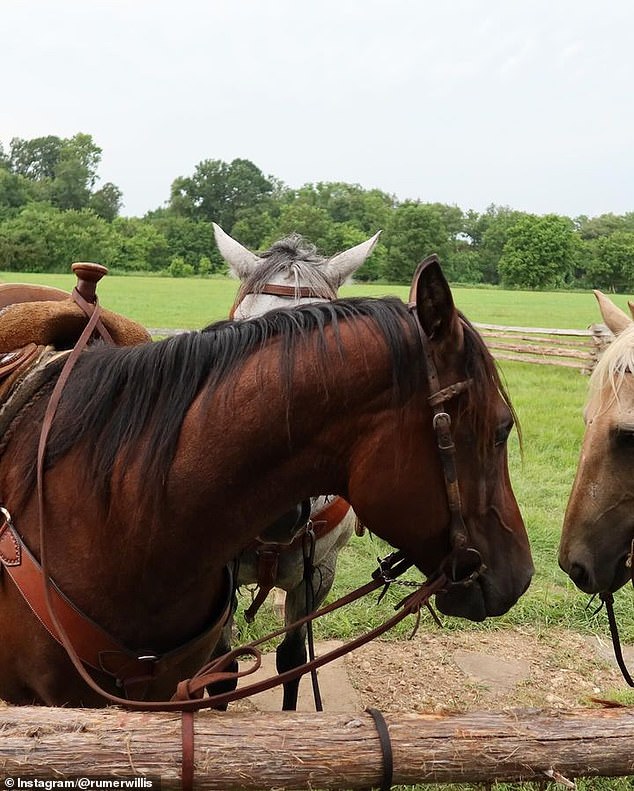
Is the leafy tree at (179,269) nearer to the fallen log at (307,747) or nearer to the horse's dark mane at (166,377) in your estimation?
the horse's dark mane at (166,377)

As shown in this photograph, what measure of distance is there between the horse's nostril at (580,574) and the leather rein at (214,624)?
905mm

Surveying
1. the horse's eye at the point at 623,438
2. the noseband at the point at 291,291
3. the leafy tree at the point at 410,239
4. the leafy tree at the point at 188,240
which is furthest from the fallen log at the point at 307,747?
the leafy tree at the point at 188,240

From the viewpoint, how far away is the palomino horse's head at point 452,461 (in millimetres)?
1460

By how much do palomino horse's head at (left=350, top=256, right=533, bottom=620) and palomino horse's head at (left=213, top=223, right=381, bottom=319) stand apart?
47.3 inches

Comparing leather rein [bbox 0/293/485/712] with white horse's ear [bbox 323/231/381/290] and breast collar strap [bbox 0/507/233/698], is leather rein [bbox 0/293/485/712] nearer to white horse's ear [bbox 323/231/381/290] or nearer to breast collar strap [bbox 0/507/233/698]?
Answer: breast collar strap [bbox 0/507/233/698]

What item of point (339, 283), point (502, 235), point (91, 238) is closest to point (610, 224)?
point (502, 235)

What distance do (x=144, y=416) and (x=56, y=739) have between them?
2.40 feet

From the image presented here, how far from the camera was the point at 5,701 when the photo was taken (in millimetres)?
1824

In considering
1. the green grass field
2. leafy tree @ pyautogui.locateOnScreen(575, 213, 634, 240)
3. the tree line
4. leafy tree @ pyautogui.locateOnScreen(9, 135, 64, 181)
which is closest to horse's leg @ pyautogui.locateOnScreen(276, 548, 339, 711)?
the green grass field

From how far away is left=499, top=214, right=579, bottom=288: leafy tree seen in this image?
5944 cm

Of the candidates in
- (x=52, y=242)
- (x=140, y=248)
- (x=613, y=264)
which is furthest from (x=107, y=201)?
(x=613, y=264)

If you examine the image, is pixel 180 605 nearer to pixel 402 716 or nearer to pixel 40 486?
pixel 40 486

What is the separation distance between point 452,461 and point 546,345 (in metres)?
17.5

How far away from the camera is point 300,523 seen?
2.22 m
